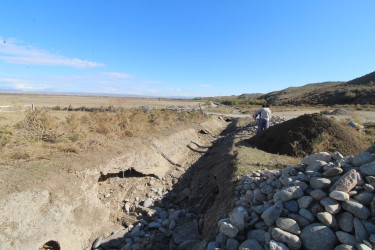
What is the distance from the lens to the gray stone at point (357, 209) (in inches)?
97.0

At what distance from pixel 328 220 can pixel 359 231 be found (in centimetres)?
30

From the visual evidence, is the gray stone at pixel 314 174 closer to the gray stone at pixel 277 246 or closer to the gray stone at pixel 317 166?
the gray stone at pixel 317 166

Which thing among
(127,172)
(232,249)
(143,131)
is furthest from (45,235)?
(143,131)

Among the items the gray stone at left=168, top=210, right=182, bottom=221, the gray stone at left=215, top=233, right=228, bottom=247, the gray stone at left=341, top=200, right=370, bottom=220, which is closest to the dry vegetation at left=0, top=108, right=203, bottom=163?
the gray stone at left=168, top=210, right=182, bottom=221

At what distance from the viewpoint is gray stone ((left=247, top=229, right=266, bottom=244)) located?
280cm

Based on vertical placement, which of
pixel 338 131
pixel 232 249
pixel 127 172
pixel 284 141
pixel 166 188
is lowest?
pixel 166 188

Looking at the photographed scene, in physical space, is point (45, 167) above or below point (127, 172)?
above

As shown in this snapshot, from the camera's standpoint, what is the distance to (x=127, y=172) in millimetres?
7637

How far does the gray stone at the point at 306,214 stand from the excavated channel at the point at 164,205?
1.58 metres

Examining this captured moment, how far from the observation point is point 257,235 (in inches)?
114

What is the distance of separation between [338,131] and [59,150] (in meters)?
10.7

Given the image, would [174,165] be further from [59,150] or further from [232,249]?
[232,249]

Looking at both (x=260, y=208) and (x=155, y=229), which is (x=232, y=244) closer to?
(x=260, y=208)

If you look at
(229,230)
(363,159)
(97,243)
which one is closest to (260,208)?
(229,230)
